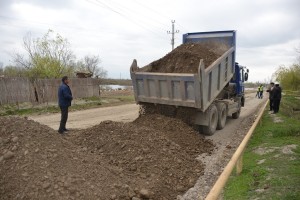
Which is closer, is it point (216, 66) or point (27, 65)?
point (216, 66)

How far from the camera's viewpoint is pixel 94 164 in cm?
598

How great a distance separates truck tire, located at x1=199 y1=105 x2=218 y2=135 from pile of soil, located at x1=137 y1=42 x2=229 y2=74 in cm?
148

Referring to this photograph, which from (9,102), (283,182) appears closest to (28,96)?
(9,102)

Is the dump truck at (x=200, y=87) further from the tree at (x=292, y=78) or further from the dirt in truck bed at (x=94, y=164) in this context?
the tree at (x=292, y=78)

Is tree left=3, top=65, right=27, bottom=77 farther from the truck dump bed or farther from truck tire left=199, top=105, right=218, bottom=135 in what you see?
truck tire left=199, top=105, right=218, bottom=135

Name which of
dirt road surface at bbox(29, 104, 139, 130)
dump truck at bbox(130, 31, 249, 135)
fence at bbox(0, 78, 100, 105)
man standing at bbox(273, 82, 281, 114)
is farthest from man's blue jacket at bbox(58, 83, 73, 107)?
man standing at bbox(273, 82, 281, 114)

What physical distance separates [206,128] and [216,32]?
4204mm

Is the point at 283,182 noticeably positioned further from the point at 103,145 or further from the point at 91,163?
the point at 103,145

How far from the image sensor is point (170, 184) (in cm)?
614

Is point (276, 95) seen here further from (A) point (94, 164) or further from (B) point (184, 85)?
(A) point (94, 164)

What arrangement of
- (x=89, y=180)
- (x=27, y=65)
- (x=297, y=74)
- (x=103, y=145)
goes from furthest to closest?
(x=297, y=74) → (x=27, y=65) → (x=103, y=145) → (x=89, y=180)

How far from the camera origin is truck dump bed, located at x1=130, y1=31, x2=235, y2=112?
9547 mm

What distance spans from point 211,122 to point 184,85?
2.03 metres

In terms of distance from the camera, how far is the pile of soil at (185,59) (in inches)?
416
